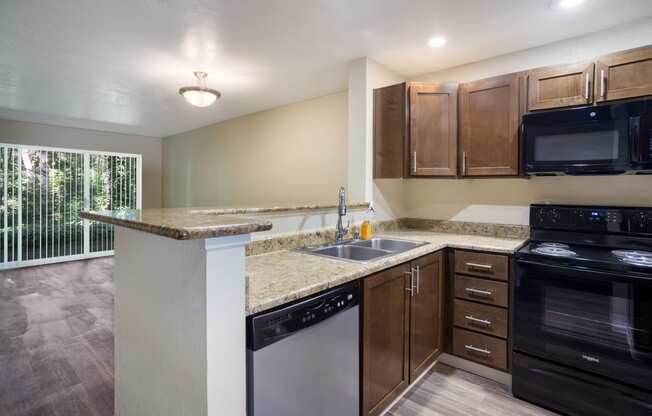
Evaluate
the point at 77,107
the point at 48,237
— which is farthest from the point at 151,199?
the point at 77,107

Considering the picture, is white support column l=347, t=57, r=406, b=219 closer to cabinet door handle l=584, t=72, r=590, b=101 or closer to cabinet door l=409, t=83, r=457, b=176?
cabinet door l=409, t=83, r=457, b=176

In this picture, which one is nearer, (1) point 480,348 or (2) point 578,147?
(2) point 578,147

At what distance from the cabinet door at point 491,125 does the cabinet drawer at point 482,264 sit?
649mm

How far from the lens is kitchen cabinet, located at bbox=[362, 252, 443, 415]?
5.23 ft

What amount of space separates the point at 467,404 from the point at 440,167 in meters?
1.64

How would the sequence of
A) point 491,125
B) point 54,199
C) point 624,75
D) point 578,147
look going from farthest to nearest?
point 54,199 → point 491,125 → point 578,147 → point 624,75

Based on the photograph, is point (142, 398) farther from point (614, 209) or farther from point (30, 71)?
point (30, 71)

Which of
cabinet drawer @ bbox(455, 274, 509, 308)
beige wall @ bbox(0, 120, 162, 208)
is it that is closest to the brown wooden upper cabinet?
cabinet drawer @ bbox(455, 274, 509, 308)

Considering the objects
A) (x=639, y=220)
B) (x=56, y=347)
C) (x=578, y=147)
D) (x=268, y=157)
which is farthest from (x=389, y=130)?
(x=56, y=347)

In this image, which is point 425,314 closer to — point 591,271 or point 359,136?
point 591,271

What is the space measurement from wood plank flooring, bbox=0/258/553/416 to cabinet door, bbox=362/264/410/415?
0.97 ft

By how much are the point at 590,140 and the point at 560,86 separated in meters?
0.42

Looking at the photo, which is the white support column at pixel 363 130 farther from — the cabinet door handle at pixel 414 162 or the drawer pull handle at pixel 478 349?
the drawer pull handle at pixel 478 349

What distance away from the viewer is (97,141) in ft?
20.0
